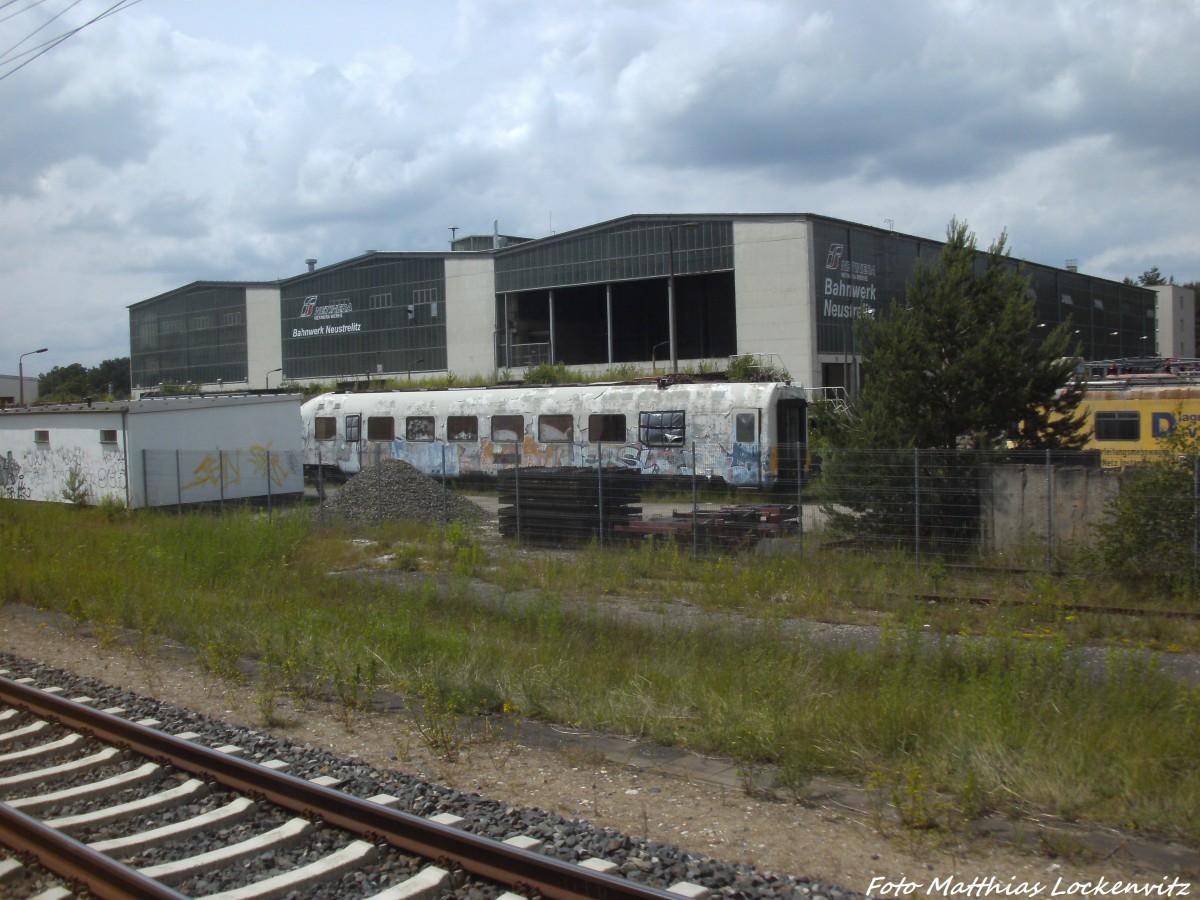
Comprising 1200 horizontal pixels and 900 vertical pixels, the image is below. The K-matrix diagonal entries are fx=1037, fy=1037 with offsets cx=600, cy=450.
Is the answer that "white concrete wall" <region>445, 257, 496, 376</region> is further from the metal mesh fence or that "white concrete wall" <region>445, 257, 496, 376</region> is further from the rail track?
the rail track

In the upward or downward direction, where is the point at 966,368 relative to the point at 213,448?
upward

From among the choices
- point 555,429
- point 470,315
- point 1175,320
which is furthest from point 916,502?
point 1175,320

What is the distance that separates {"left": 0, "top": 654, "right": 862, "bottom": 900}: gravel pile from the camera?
17.8ft

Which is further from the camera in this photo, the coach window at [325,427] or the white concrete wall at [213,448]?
the coach window at [325,427]

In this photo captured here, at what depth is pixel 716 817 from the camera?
6.42 metres

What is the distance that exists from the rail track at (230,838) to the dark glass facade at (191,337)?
63.2 metres

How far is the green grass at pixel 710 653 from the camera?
22.3 feet

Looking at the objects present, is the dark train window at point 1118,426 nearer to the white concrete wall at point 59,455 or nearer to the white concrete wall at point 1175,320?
the white concrete wall at point 59,455

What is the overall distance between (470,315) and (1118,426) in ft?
123

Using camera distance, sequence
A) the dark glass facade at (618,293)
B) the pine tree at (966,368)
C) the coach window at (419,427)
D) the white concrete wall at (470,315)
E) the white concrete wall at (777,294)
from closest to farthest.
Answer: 1. the pine tree at (966,368)
2. the coach window at (419,427)
3. the white concrete wall at (777,294)
4. the dark glass facade at (618,293)
5. the white concrete wall at (470,315)

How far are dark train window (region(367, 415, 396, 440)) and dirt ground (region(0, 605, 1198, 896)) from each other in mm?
22489

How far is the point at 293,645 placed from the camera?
10.5m

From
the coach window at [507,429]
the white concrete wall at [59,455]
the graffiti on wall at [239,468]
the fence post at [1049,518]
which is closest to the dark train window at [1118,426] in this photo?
the fence post at [1049,518]

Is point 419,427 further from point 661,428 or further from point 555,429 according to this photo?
point 661,428
